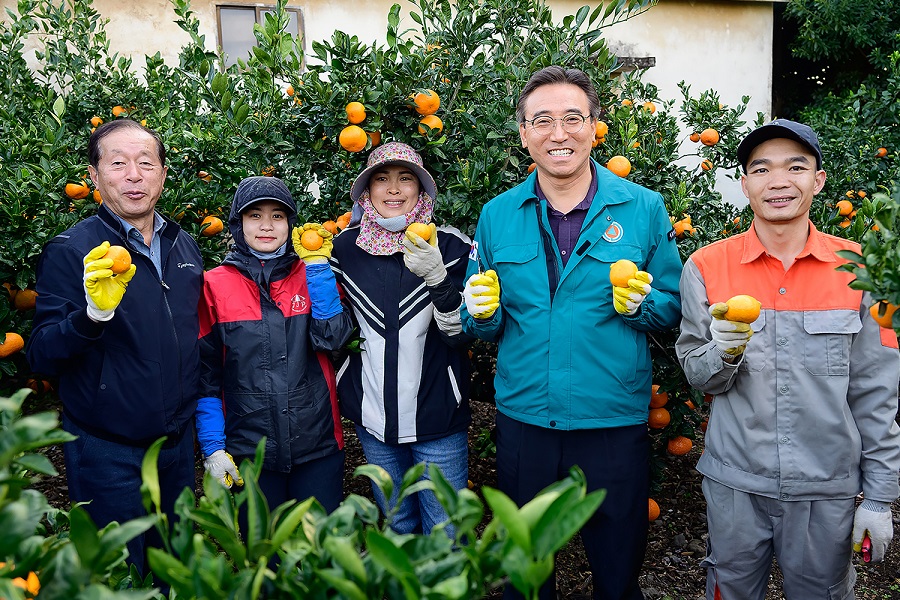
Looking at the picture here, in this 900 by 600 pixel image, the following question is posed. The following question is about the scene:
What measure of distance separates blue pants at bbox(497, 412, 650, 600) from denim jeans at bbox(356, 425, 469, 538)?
0.89 ft

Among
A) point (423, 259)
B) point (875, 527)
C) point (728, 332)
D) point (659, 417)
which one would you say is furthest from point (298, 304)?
point (875, 527)

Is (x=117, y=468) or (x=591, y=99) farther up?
(x=591, y=99)

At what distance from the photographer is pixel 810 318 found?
196cm

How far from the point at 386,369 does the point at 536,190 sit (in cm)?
77

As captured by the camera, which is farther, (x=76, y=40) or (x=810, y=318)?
(x=76, y=40)

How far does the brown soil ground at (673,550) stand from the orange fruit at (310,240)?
134cm

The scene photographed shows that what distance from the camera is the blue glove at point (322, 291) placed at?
239 cm

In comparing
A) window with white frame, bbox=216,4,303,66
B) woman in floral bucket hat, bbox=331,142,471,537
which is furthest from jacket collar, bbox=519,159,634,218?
window with white frame, bbox=216,4,303,66

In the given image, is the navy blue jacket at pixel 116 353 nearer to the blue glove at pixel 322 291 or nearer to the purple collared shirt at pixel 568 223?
the blue glove at pixel 322 291

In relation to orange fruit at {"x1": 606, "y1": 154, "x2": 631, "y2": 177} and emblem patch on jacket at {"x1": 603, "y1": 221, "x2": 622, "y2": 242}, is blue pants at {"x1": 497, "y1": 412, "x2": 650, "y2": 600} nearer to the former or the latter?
emblem patch on jacket at {"x1": 603, "y1": 221, "x2": 622, "y2": 242}

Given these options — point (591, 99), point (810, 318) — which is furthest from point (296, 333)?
point (810, 318)

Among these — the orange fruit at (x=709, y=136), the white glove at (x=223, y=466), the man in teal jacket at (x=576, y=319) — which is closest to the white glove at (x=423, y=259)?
the man in teal jacket at (x=576, y=319)

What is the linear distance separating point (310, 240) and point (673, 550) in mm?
2220

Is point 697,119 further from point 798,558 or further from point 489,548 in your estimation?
point 489,548
